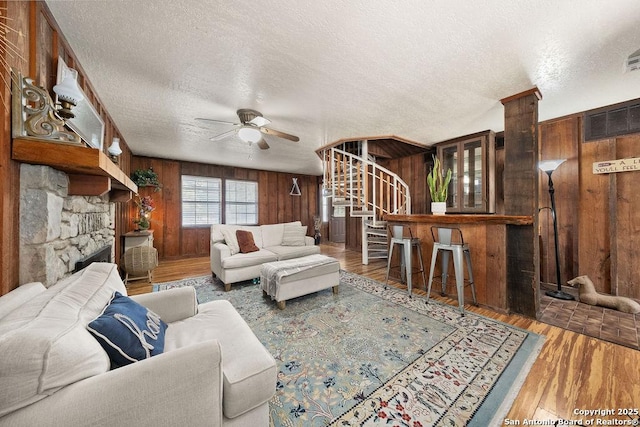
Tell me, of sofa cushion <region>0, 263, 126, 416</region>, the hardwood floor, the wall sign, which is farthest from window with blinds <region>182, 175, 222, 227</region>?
the wall sign

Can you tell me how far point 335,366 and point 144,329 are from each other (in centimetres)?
123

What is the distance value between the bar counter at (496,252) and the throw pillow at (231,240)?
305cm

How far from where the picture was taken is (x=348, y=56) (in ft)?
6.35

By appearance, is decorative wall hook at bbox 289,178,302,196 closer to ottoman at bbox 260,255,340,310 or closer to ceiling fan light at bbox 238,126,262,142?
ceiling fan light at bbox 238,126,262,142

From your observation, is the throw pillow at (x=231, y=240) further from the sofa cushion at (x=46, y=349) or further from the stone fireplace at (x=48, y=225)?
the sofa cushion at (x=46, y=349)

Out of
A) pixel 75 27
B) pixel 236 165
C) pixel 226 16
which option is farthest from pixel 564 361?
pixel 236 165

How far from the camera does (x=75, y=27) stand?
1.63 metres

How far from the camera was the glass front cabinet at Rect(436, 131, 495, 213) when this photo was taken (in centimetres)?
396

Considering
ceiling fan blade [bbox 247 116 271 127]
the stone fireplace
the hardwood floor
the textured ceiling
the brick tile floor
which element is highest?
the textured ceiling

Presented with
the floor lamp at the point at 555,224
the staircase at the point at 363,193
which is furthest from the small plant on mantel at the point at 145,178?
the floor lamp at the point at 555,224

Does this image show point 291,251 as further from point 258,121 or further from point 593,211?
point 593,211

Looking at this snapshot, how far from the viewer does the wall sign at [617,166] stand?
2711 mm

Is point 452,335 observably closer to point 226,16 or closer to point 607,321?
point 607,321

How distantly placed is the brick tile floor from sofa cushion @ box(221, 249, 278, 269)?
11.2 feet
